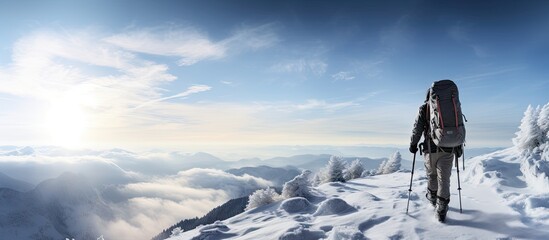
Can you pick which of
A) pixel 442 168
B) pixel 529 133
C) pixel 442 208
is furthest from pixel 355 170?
pixel 442 168

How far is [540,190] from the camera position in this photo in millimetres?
12070

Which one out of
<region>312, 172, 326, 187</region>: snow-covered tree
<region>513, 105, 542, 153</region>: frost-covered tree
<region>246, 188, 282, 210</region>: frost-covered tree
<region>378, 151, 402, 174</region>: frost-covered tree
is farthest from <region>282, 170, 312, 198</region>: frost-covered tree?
<region>378, 151, 402, 174</region>: frost-covered tree

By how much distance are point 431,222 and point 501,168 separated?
1052cm

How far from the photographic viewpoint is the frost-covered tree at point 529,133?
16.3 m

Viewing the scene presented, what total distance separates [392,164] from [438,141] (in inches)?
1731

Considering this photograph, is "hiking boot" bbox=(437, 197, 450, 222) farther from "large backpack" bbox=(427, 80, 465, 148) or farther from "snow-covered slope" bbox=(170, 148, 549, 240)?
"large backpack" bbox=(427, 80, 465, 148)

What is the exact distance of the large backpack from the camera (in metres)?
7.62

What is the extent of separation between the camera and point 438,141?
25.4ft

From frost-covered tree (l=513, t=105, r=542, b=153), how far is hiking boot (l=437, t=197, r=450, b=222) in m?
12.0

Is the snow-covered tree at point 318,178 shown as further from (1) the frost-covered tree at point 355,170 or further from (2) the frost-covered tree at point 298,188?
(2) the frost-covered tree at point 298,188

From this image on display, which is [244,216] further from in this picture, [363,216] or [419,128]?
[419,128]

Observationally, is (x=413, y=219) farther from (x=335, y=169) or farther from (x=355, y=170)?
(x=355, y=170)

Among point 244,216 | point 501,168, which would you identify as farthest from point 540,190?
point 244,216

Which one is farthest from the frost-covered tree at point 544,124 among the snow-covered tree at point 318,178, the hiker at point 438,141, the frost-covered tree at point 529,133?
the snow-covered tree at point 318,178
